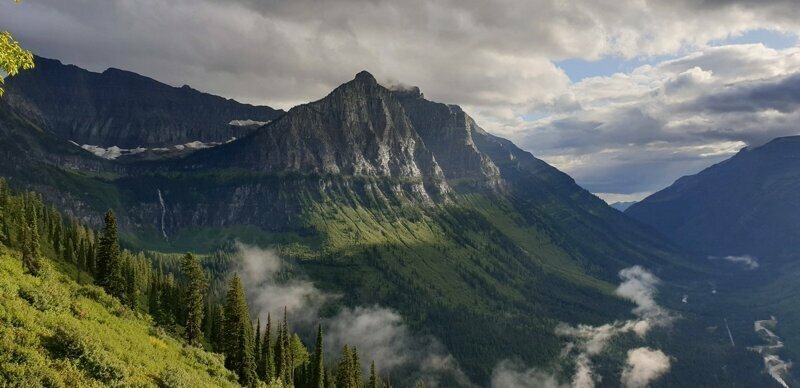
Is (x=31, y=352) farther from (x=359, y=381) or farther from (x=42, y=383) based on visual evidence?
(x=359, y=381)

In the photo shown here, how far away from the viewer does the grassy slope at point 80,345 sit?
104 ft

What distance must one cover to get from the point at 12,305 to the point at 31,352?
9637 mm

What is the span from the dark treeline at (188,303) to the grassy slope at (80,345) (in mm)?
13296

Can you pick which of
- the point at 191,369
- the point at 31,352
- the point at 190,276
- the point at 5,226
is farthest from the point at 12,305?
the point at 5,226

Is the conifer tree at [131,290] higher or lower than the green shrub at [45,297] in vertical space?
lower

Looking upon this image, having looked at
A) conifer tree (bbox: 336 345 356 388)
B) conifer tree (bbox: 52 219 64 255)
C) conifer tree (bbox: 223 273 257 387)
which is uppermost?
conifer tree (bbox: 52 219 64 255)

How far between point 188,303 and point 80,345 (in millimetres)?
59794

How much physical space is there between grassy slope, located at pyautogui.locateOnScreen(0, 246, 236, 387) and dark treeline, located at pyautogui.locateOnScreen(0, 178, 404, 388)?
13.3 metres

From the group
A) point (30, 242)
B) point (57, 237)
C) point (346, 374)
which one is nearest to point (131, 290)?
point (30, 242)

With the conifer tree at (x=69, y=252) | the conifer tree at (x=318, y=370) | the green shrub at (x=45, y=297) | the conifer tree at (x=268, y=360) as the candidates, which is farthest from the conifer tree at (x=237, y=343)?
the conifer tree at (x=69, y=252)

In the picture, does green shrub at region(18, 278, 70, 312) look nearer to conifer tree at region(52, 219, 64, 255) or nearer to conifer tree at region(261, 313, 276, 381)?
conifer tree at region(261, 313, 276, 381)

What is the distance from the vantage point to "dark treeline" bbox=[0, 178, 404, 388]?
307 ft

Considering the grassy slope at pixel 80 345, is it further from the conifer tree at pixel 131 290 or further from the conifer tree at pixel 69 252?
the conifer tree at pixel 69 252

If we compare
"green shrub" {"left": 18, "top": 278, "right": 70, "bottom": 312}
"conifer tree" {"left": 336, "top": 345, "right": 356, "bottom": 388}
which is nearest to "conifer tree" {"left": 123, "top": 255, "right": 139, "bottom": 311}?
"green shrub" {"left": 18, "top": 278, "right": 70, "bottom": 312}
